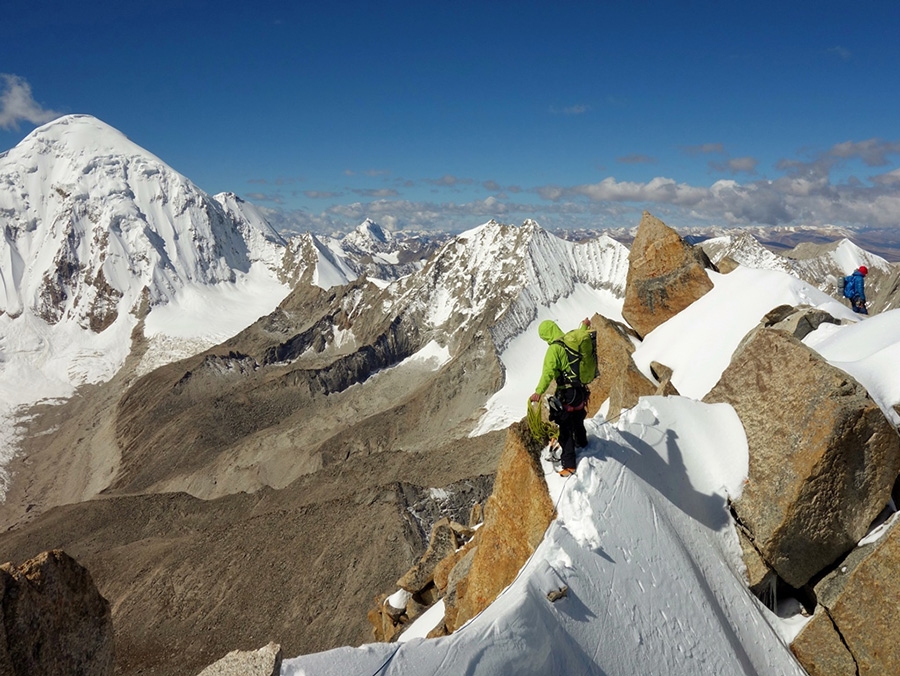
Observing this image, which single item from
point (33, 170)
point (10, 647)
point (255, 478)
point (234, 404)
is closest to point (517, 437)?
point (10, 647)

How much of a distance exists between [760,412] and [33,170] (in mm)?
199563

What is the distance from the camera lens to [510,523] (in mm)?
9609

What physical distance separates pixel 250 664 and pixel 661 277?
22.0 m

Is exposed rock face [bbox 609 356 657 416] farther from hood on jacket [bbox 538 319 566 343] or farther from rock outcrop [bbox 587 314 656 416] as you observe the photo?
hood on jacket [bbox 538 319 566 343]

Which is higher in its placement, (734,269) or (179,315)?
(734,269)

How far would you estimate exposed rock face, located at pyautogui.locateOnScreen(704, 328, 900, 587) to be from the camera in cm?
846

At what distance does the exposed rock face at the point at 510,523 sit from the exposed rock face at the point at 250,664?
16.1 feet

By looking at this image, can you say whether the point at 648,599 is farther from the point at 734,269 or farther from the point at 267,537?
the point at 267,537

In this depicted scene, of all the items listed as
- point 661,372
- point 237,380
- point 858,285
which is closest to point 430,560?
point 661,372

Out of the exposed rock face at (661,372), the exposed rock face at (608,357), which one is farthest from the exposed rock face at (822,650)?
the exposed rock face at (608,357)

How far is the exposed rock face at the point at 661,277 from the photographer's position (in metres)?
21.9

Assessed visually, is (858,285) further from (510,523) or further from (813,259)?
(813,259)

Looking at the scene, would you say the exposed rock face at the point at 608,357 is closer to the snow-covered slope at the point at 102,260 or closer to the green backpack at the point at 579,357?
the green backpack at the point at 579,357

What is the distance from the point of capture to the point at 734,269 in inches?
876
